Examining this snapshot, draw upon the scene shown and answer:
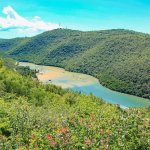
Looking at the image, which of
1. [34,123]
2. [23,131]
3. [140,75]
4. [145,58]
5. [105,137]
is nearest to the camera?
[105,137]

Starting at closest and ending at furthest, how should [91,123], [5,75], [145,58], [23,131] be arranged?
1. [91,123]
2. [23,131]
3. [5,75]
4. [145,58]

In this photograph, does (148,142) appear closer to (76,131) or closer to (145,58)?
(76,131)

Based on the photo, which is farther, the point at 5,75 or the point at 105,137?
the point at 5,75

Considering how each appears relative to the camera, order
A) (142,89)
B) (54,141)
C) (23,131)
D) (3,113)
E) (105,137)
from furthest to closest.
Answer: (142,89), (3,113), (23,131), (105,137), (54,141)

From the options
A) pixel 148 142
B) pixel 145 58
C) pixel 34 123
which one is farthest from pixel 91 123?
pixel 145 58

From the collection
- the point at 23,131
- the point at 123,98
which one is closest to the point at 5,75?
the point at 23,131

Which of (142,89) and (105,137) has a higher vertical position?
(105,137)

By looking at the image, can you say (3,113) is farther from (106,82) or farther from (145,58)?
(145,58)

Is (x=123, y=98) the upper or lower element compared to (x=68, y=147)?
lower

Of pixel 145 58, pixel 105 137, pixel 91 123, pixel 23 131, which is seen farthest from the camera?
pixel 145 58
